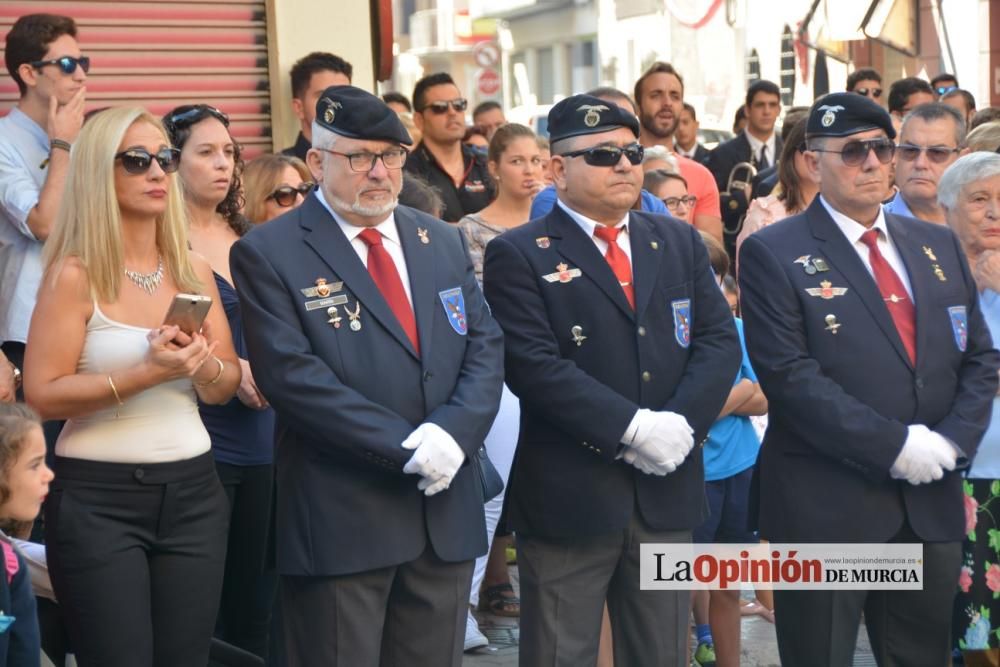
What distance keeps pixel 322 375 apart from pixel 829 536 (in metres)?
1.72

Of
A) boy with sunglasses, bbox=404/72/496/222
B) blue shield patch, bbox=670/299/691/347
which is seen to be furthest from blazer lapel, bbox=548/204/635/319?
boy with sunglasses, bbox=404/72/496/222

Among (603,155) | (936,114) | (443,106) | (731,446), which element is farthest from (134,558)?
(443,106)

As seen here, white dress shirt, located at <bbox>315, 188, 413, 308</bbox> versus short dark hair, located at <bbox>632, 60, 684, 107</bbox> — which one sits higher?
short dark hair, located at <bbox>632, 60, 684, 107</bbox>

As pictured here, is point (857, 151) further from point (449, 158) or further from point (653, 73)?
point (653, 73)

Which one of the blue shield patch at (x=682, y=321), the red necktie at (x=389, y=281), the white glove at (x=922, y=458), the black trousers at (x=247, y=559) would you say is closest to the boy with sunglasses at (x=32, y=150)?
the black trousers at (x=247, y=559)

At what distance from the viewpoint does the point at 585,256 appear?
188 inches

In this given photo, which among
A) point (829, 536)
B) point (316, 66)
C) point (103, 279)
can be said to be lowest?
point (829, 536)

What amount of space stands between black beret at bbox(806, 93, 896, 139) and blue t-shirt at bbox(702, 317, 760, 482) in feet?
3.54

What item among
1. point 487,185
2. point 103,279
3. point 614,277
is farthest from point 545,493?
point 487,185

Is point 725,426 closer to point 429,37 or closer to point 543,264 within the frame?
point 543,264

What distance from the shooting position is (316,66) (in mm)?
7727

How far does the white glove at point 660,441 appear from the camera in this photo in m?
4.50

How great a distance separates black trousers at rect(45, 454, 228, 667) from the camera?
13.4 feet

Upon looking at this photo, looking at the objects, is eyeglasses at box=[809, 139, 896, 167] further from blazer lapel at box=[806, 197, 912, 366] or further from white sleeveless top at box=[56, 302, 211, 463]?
white sleeveless top at box=[56, 302, 211, 463]
